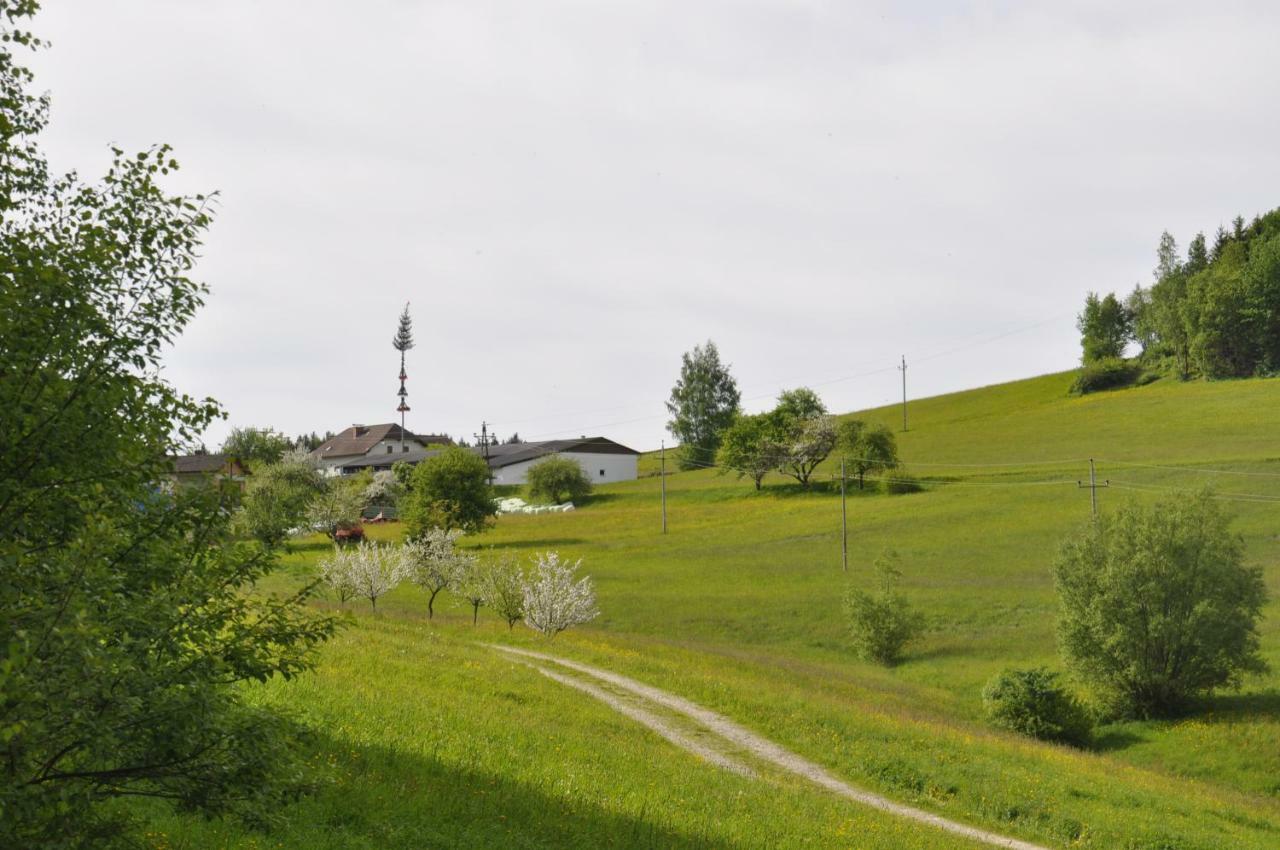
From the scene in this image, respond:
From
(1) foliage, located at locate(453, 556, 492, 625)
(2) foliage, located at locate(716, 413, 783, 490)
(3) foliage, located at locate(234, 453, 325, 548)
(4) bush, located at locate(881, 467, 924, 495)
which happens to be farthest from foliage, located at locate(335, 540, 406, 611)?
(2) foliage, located at locate(716, 413, 783, 490)

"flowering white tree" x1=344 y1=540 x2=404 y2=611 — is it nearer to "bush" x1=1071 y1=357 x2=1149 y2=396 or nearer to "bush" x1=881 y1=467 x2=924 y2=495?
"bush" x1=881 y1=467 x2=924 y2=495

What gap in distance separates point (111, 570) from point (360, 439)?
16360 centimetres

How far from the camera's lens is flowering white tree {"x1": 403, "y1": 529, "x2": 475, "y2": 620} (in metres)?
52.5

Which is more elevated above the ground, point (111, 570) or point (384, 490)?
point (384, 490)

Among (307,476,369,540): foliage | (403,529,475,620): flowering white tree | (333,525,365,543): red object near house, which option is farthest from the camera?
(307,476,369,540): foliage

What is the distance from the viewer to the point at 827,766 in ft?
83.8

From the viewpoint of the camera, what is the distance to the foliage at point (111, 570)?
6715 mm

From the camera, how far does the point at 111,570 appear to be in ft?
26.7

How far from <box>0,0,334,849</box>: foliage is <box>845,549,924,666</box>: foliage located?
43.0 meters

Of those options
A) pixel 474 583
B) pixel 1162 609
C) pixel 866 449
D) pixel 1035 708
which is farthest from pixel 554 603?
pixel 866 449

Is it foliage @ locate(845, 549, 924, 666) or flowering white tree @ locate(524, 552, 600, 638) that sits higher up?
flowering white tree @ locate(524, 552, 600, 638)

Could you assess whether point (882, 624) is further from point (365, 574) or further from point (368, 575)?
point (365, 574)

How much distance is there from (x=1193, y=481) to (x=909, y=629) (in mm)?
34767

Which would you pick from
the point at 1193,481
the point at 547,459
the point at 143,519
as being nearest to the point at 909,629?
the point at 1193,481
